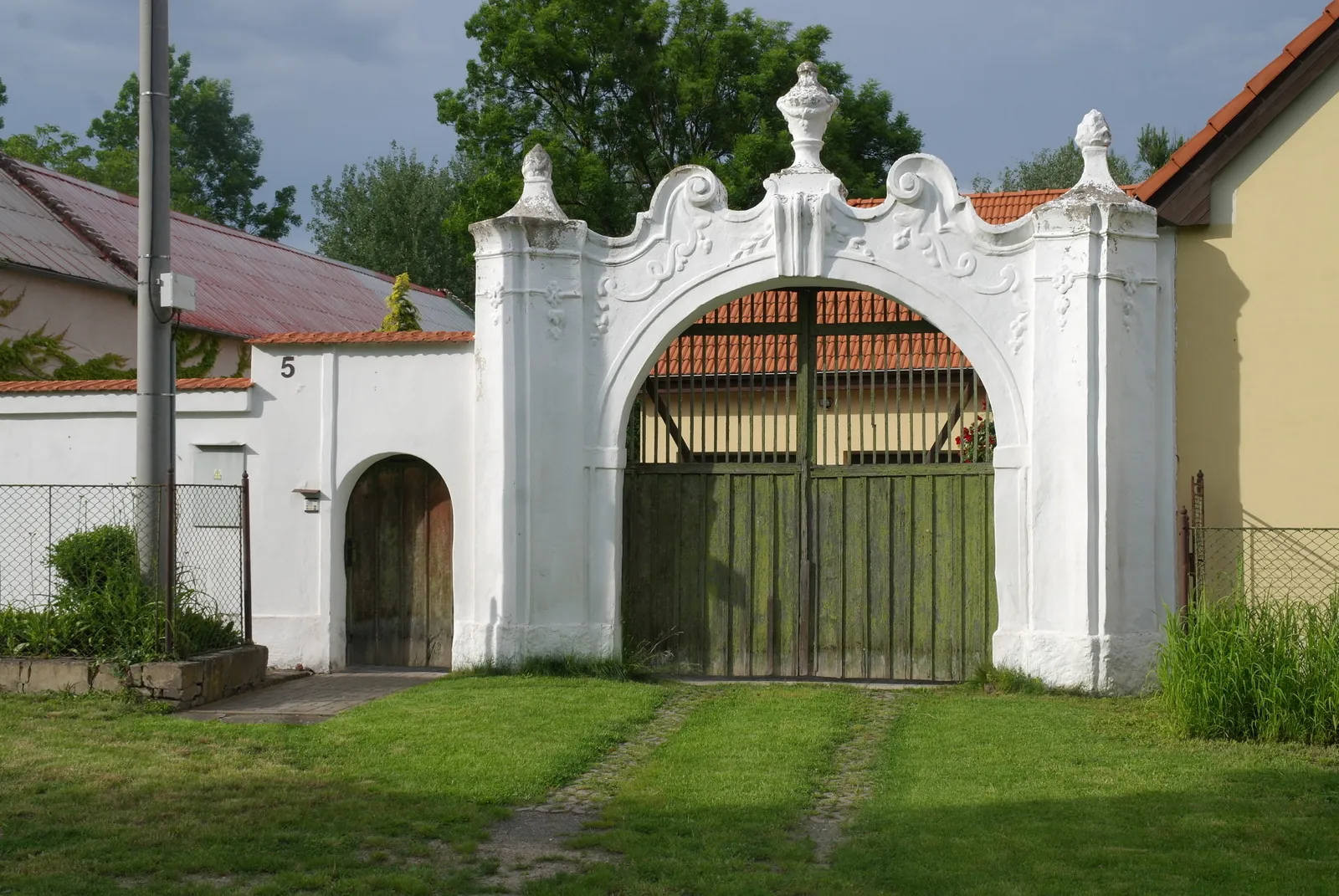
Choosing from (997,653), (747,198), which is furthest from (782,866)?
(747,198)

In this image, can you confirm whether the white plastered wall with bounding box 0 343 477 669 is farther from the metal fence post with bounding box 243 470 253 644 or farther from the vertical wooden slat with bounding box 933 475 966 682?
the vertical wooden slat with bounding box 933 475 966 682

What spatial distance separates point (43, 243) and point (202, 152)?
35432 mm

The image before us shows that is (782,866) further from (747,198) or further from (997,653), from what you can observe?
(747,198)

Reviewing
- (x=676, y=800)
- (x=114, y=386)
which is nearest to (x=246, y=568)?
(x=114, y=386)

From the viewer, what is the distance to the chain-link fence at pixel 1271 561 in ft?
36.1

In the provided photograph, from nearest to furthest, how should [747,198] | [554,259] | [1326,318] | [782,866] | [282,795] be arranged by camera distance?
[782,866] → [282,795] → [1326,318] → [554,259] → [747,198]

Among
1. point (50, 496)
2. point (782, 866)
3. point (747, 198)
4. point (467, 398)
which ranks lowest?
point (782, 866)

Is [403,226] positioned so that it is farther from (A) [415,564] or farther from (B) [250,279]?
(A) [415,564]

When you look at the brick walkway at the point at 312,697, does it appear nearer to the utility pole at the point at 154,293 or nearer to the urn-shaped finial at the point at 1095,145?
the utility pole at the point at 154,293

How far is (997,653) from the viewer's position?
1132 centimetres

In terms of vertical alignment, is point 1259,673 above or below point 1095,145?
below

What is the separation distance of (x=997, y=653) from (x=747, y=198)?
A: 17128 mm

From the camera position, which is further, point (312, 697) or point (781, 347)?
point (781, 347)

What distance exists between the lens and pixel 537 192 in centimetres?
1207
